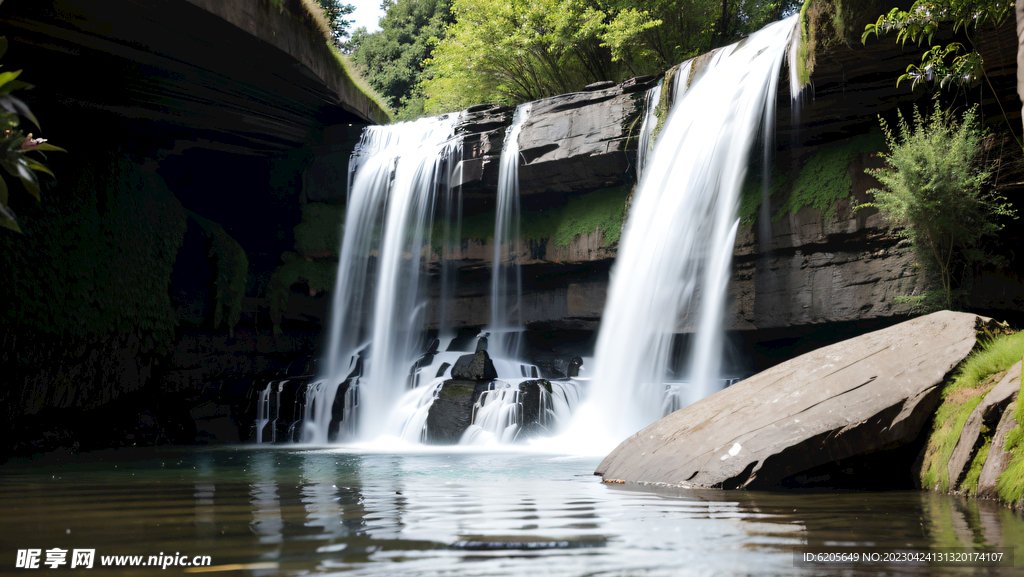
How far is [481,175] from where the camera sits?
15.0 m

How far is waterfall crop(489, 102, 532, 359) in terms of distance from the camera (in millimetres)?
14859

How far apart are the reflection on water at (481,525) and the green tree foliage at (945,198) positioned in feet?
19.6

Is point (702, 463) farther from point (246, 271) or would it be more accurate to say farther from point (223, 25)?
point (246, 271)

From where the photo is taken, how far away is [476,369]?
1262 centimetres

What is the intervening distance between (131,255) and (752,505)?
13020 millimetres

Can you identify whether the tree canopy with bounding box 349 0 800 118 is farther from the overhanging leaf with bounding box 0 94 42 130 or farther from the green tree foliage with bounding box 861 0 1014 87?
the overhanging leaf with bounding box 0 94 42 130

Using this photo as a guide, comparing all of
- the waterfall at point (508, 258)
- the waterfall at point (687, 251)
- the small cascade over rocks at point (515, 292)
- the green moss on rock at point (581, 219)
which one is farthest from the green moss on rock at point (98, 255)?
the waterfall at point (687, 251)

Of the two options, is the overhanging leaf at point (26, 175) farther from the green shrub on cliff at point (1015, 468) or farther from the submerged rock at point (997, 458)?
the submerged rock at point (997, 458)

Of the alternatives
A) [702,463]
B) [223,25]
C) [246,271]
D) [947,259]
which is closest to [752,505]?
[702,463]

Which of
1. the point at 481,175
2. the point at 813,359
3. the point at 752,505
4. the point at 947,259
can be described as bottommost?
the point at 752,505

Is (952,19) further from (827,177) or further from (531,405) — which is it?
(531,405)

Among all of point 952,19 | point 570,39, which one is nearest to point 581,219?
point 952,19

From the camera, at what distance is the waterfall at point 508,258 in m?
14.9

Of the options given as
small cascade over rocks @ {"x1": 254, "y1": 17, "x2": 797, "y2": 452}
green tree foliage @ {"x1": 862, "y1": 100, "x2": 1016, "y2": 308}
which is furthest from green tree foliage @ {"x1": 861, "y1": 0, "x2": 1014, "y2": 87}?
small cascade over rocks @ {"x1": 254, "y1": 17, "x2": 797, "y2": 452}
